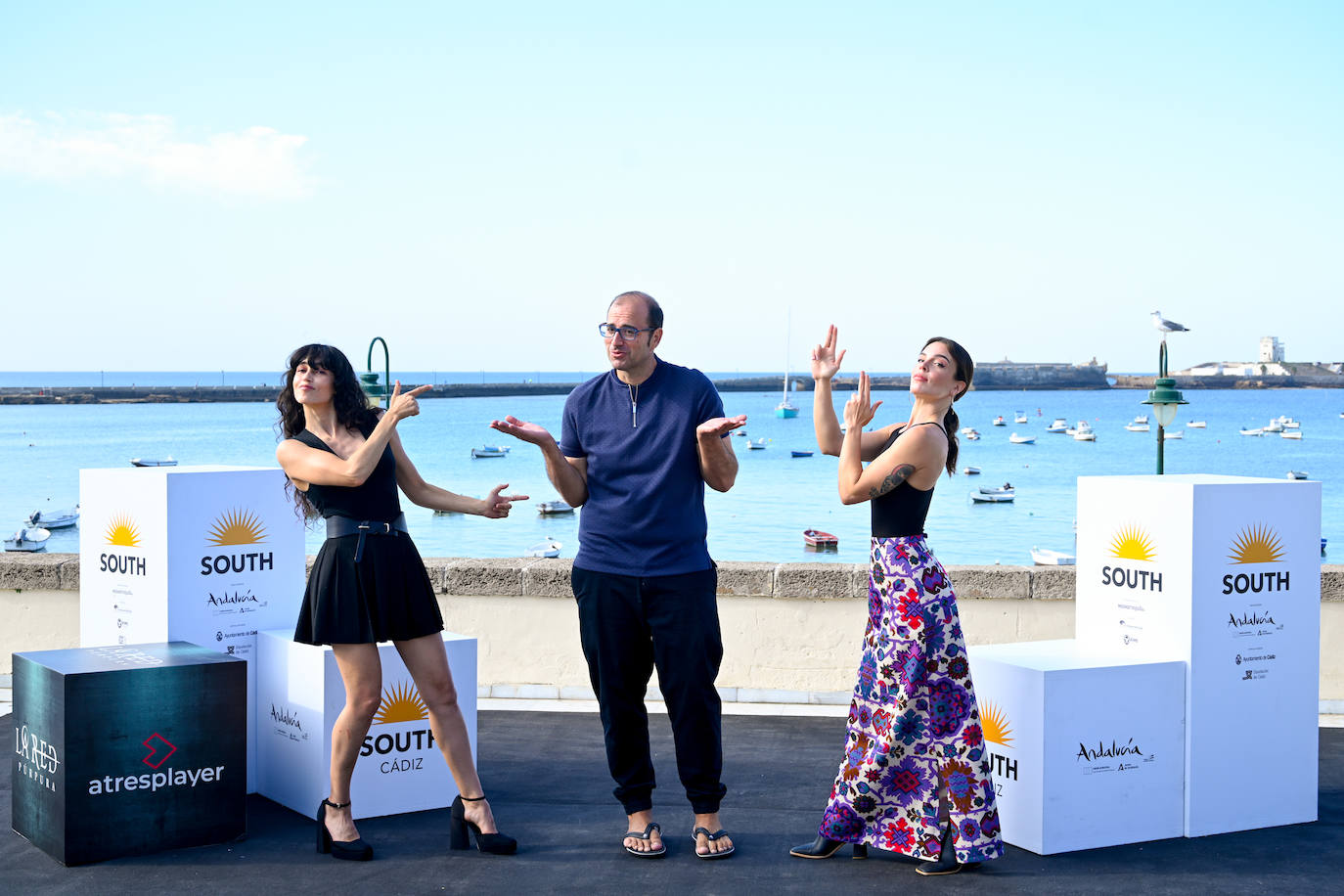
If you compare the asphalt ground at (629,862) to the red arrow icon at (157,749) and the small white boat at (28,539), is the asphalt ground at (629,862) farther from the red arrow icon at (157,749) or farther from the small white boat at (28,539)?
the small white boat at (28,539)

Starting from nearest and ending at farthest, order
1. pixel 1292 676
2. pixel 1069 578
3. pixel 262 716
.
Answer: pixel 1292 676 < pixel 262 716 < pixel 1069 578

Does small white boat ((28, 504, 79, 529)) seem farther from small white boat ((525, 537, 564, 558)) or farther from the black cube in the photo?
the black cube

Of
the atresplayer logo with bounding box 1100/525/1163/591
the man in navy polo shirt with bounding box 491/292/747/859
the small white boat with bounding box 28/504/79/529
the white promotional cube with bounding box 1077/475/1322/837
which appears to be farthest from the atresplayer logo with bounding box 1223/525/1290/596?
the small white boat with bounding box 28/504/79/529

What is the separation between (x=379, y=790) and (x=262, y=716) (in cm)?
66

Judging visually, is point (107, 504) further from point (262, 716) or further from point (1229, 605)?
point (1229, 605)

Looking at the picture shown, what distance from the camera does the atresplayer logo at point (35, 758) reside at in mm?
4355

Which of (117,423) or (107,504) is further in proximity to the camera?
(117,423)

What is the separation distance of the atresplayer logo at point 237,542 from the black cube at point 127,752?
593 millimetres

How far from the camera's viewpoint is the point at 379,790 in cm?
491

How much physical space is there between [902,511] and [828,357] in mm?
615

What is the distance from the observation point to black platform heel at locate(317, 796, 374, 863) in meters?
4.32

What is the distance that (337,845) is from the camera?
4.35 m

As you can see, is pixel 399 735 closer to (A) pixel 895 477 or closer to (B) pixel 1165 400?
(A) pixel 895 477

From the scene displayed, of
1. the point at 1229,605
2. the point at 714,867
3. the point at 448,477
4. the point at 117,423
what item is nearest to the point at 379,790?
the point at 714,867
